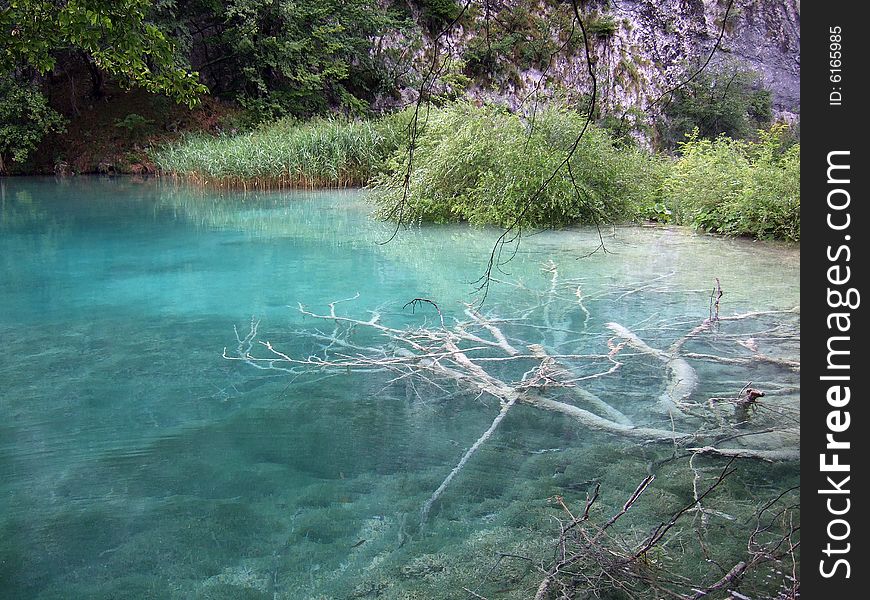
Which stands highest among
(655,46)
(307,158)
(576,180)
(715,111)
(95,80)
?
(655,46)

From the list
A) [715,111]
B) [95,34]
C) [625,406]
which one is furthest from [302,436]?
[715,111]

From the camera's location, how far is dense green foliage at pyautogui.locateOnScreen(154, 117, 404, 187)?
14695mm

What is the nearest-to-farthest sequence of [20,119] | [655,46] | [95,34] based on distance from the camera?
[95,34]
[20,119]
[655,46]

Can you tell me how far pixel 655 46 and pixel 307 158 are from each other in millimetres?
18157

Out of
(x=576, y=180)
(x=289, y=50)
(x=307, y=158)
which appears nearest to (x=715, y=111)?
(x=289, y=50)

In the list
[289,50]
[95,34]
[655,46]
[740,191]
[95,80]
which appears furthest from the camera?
[655,46]

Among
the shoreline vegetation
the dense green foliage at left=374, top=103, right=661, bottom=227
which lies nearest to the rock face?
the shoreline vegetation

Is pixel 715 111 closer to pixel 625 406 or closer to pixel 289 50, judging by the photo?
pixel 289 50

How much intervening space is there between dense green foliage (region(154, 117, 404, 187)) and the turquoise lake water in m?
7.75

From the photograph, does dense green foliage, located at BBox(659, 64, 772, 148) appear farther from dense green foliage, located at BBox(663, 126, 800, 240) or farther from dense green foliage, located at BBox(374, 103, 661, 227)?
dense green foliage, located at BBox(374, 103, 661, 227)

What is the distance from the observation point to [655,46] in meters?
27.8

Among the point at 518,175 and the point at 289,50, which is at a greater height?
the point at 289,50

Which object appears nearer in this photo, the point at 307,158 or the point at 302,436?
the point at 302,436

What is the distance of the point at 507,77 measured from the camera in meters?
25.2
